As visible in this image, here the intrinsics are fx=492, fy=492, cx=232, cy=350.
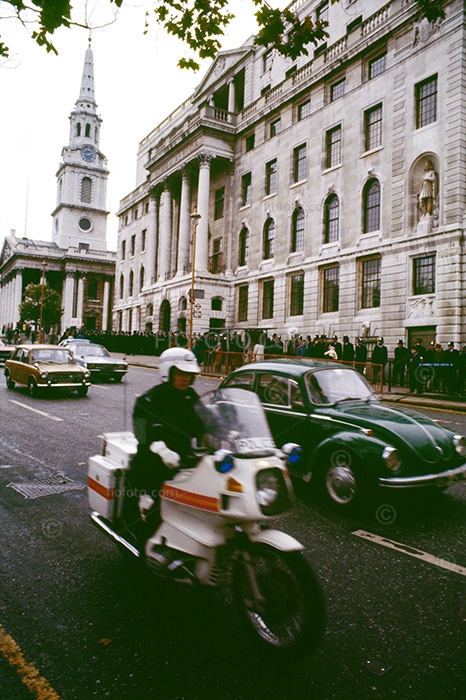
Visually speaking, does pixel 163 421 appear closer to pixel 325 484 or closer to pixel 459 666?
pixel 459 666

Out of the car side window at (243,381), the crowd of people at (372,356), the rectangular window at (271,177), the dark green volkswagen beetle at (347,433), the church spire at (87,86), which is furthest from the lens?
the church spire at (87,86)

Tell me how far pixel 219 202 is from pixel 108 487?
128ft

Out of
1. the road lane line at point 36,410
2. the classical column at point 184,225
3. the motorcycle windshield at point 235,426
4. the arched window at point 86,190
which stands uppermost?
the arched window at point 86,190

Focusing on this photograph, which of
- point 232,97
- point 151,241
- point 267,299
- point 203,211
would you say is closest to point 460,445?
point 267,299

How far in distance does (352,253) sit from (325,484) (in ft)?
74.8

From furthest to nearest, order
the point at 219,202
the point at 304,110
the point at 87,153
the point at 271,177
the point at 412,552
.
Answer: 1. the point at 87,153
2. the point at 219,202
3. the point at 271,177
4. the point at 304,110
5. the point at 412,552

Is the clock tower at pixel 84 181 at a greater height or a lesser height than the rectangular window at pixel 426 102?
greater

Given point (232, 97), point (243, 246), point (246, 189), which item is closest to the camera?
point (243, 246)

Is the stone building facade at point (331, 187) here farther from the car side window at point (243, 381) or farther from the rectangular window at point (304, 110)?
the car side window at point (243, 381)

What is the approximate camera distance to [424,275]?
22656 mm

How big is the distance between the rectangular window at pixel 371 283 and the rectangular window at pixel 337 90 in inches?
423

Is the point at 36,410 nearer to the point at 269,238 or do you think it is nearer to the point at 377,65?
the point at 377,65

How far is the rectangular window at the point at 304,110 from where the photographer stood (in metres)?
31.4

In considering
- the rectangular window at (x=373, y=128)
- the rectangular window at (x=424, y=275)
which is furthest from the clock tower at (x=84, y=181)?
the rectangular window at (x=424, y=275)
